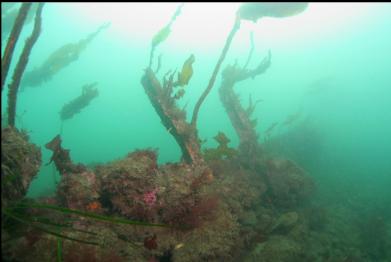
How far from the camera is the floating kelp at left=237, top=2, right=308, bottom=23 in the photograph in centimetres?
1037

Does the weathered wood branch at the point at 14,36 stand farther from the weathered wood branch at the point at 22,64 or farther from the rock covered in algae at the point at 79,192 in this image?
the rock covered in algae at the point at 79,192

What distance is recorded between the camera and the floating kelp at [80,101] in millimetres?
16203

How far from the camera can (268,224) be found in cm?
751

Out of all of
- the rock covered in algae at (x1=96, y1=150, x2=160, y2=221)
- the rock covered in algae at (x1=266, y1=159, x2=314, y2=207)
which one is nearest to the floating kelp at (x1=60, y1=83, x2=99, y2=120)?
the rock covered in algae at (x1=266, y1=159, x2=314, y2=207)

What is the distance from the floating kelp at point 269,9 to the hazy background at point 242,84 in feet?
12.9

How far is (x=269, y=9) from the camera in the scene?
419 inches

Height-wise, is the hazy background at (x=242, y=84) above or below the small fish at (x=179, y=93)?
above

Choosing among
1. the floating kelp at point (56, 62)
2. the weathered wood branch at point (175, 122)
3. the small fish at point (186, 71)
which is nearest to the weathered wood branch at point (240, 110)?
the weathered wood branch at point (175, 122)

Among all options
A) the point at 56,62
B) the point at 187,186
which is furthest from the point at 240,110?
the point at 56,62

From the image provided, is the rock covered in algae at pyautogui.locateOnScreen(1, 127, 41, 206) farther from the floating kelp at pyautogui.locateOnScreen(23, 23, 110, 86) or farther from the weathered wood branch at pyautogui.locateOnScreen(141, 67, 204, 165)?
the floating kelp at pyautogui.locateOnScreen(23, 23, 110, 86)

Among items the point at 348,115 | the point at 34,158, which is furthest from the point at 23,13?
the point at 348,115

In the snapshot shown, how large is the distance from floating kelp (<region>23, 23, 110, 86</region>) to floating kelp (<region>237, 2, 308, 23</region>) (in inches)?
416

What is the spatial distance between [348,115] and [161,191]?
92093 mm

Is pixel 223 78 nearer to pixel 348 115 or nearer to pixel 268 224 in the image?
pixel 268 224
